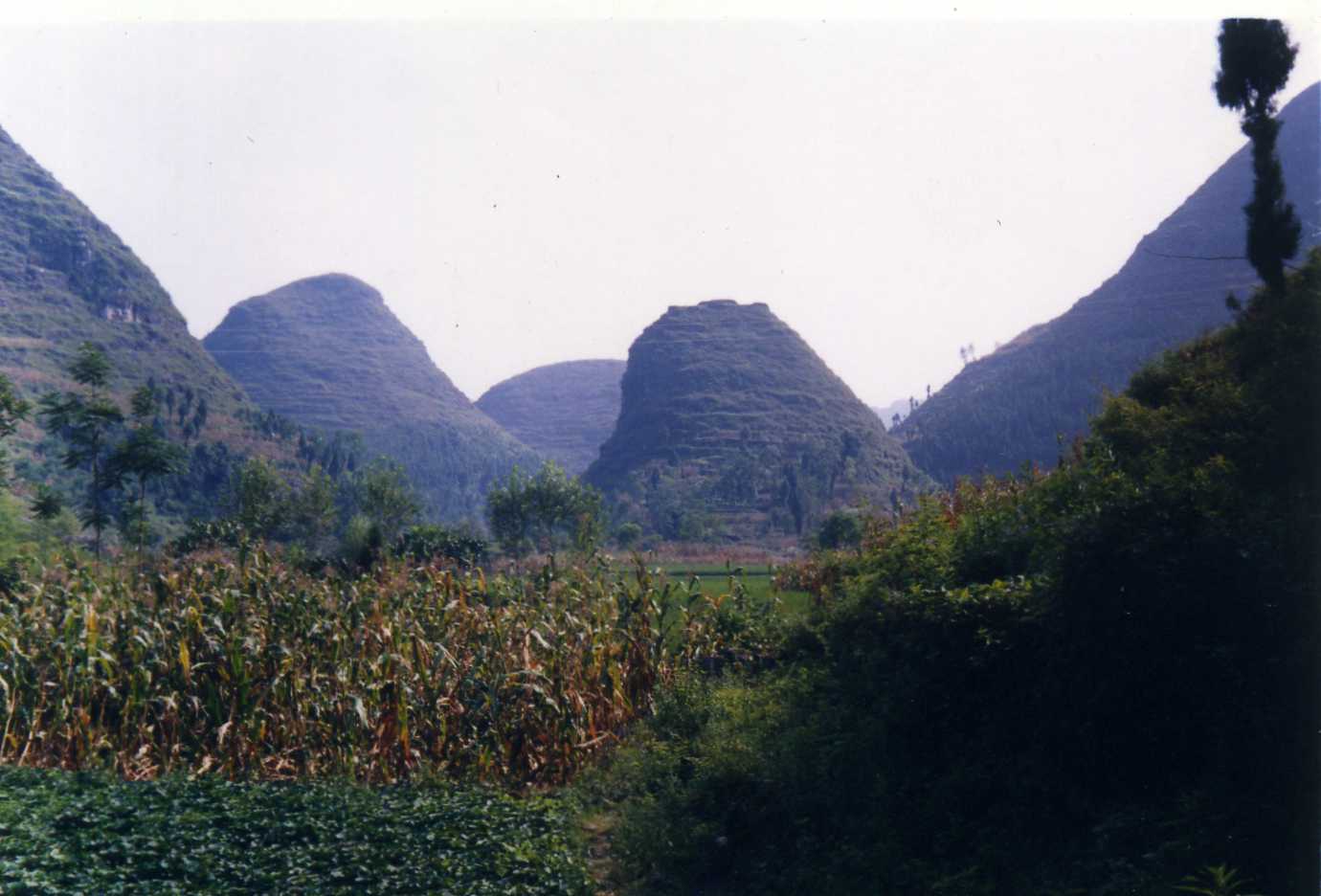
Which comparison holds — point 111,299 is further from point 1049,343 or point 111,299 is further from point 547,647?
point 547,647

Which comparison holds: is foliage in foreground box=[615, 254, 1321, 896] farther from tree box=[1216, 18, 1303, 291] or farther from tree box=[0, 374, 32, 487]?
tree box=[0, 374, 32, 487]

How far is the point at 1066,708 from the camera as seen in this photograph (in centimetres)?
541

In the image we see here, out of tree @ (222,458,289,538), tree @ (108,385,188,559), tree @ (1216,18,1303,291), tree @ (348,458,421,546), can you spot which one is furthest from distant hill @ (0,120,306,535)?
tree @ (1216,18,1303,291)

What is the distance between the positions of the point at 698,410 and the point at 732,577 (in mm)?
103298

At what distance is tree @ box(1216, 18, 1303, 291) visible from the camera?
9656 mm

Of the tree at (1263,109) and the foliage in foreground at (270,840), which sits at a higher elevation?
the tree at (1263,109)

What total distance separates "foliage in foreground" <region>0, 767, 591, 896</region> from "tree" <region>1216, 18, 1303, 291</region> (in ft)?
28.5

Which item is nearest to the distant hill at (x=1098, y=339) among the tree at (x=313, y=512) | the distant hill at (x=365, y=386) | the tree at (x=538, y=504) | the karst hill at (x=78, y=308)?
the tree at (x=538, y=504)

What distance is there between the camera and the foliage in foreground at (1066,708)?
4672 mm

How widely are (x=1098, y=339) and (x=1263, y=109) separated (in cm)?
6862

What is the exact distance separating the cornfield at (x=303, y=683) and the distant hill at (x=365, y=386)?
103 metres

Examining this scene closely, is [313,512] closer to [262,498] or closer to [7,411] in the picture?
[262,498]

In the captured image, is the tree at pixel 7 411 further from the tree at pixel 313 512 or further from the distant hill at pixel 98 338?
the distant hill at pixel 98 338

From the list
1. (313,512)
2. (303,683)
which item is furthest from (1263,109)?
(313,512)
